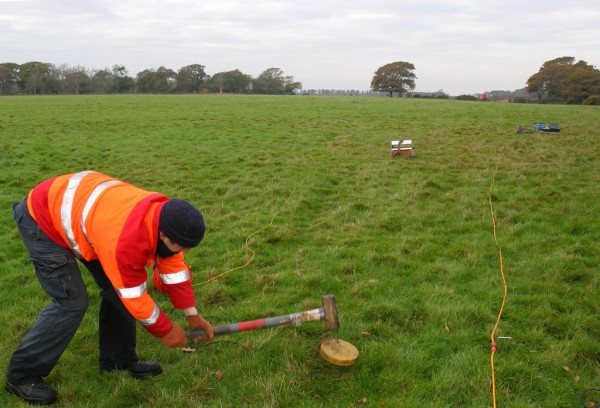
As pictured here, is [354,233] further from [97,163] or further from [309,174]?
[97,163]

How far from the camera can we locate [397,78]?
84.1m

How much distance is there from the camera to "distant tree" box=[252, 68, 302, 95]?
90750mm

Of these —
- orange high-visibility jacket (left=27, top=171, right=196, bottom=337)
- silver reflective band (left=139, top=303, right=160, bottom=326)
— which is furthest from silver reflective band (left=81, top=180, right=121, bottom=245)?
silver reflective band (left=139, top=303, right=160, bottom=326)

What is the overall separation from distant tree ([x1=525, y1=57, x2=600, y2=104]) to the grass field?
186 feet

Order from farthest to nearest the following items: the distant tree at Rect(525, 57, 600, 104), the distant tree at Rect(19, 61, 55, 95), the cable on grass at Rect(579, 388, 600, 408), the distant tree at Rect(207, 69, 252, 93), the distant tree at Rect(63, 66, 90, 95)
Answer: the distant tree at Rect(207, 69, 252, 93) < the distant tree at Rect(63, 66, 90, 95) < the distant tree at Rect(19, 61, 55, 95) < the distant tree at Rect(525, 57, 600, 104) < the cable on grass at Rect(579, 388, 600, 408)

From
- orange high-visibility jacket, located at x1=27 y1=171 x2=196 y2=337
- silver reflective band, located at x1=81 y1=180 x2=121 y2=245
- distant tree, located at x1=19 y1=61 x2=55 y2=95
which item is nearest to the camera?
orange high-visibility jacket, located at x1=27 y1=171 x2=196 y2=337

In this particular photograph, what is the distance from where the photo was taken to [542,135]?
55.7 feet

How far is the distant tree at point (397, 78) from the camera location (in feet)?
275

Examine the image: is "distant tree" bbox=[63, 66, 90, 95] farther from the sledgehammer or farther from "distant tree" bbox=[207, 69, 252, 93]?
the sledgehammer

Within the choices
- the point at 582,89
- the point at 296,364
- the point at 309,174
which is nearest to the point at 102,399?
the point at 296,364

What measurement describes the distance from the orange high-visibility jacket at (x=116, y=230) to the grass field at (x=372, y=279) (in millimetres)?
1003

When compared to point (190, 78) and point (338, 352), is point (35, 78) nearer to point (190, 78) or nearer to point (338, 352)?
point (190, 78)

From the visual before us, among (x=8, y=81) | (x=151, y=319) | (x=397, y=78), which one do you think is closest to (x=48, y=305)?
(x=151, y=319)

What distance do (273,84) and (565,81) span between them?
53.9 metres
